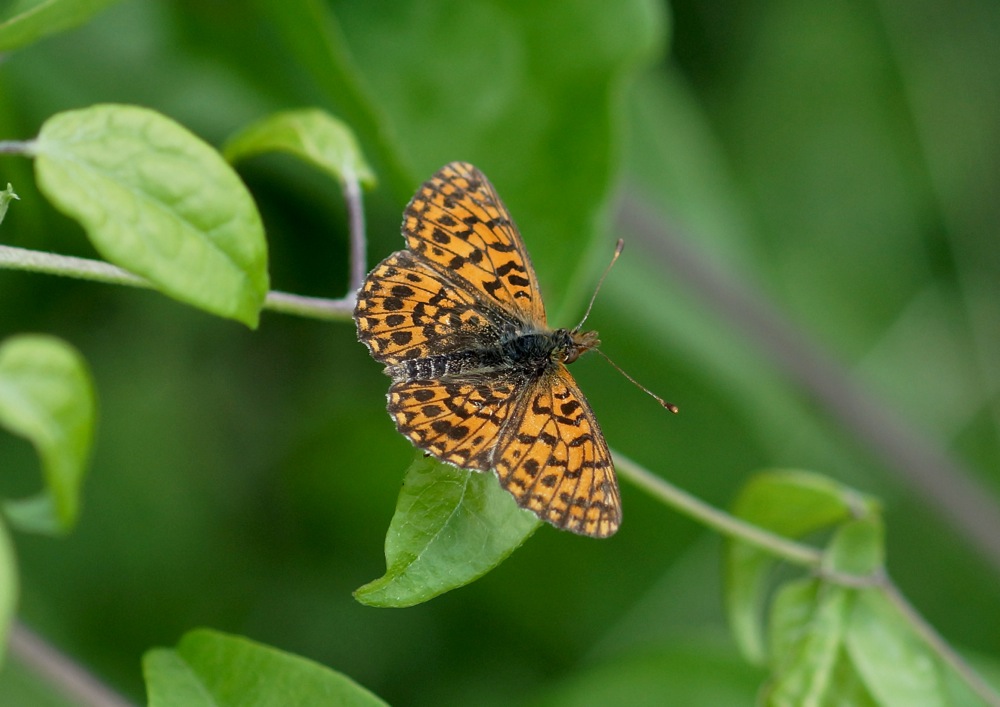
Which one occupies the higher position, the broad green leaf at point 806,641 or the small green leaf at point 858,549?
the small green leaf at point 858,549

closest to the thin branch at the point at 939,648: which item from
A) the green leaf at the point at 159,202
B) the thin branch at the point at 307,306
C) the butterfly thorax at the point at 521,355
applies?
the butterfly thorax at the point at 521,355

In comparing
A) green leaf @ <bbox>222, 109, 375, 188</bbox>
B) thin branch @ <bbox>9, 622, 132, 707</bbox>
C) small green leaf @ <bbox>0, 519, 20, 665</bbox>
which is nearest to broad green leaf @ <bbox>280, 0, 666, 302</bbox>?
green leaf @ <bbox>222, 109, 375, 188</bbox>

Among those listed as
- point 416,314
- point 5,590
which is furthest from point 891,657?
point 5,590

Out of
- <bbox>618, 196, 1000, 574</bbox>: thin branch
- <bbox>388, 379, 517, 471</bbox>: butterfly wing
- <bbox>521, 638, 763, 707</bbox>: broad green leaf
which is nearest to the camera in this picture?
<bbox>388, 379, 517, 471</bbox>: butterfly wing

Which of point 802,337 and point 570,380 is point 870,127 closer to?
point 802,337

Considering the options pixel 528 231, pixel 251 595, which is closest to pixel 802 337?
pixel 528 231

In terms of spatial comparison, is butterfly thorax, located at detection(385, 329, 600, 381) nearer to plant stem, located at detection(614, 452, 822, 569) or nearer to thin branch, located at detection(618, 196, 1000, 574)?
plant stem, located at detection(614, 452, 822, 569)

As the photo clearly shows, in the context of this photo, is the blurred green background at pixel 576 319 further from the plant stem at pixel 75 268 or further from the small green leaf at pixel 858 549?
the plant stem at pixel 75 268
